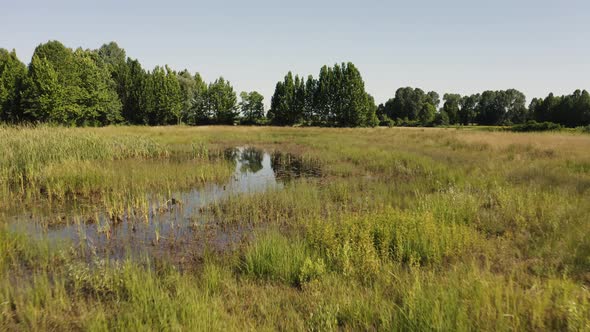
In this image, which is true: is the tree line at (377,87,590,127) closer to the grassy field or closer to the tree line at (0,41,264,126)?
the tree line at (0,41,264,126)

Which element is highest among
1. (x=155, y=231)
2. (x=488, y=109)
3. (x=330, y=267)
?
(x=488, y=109)

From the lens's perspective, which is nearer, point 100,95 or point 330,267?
point 330,267

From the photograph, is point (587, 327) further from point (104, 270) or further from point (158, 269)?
point (104, 270)

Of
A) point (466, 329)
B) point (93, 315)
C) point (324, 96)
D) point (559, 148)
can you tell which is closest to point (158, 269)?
point (93, 315)

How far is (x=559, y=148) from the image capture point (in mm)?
16266

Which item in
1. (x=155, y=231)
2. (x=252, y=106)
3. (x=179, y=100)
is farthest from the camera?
(x=252, y=106)

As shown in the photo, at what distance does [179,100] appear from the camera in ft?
211

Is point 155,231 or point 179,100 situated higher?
point 179,100

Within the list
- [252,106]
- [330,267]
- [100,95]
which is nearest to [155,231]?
[330,267]

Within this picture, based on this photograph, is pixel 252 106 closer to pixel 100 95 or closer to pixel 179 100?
pixel 179 100

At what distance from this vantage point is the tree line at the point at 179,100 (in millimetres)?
45000

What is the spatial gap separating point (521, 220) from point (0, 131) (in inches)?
867

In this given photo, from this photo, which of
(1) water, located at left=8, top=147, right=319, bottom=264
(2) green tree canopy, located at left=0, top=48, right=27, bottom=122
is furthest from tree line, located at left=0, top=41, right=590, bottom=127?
(1) water, located at left=8, top=147, right=319, bottom=264

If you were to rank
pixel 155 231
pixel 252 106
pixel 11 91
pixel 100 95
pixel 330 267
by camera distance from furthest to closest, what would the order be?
pixel 252 106
pixel 100 95
pixel 11 91
pixel 155 231
pixel 330 267
